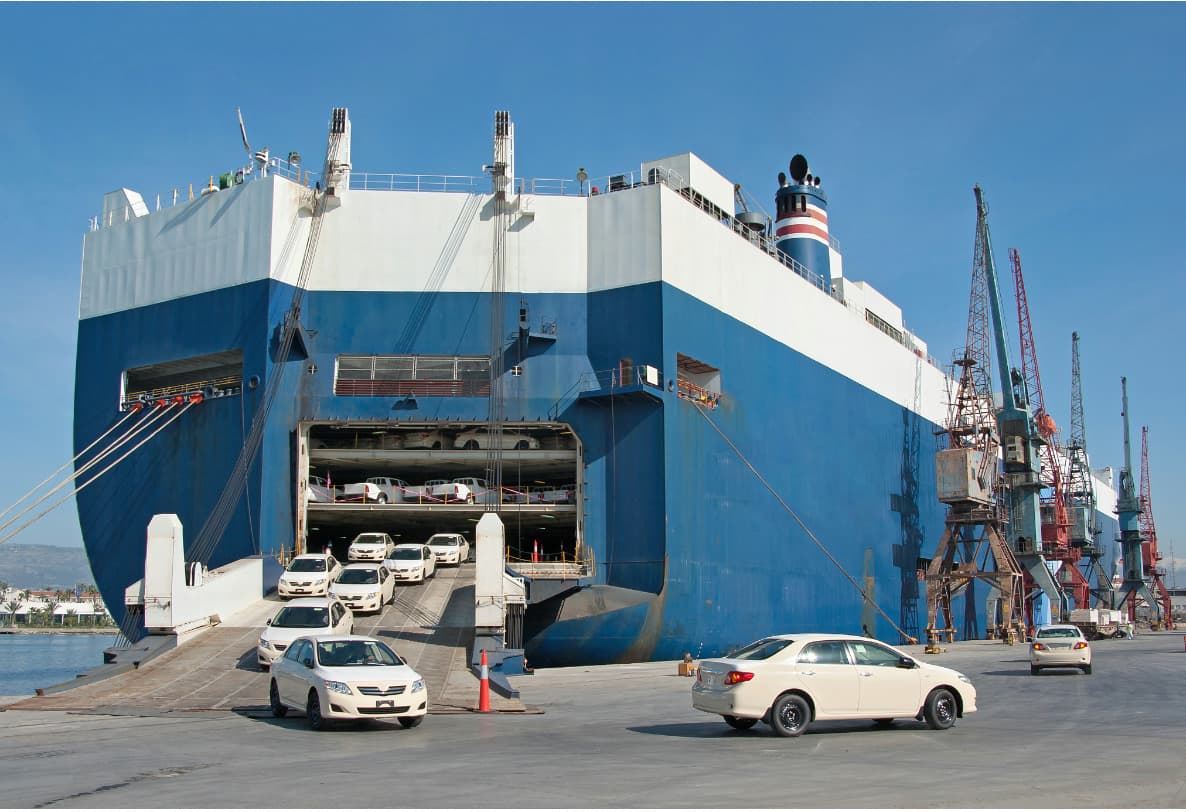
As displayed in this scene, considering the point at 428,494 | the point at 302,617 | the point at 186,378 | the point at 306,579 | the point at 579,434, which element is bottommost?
the point at 302,617

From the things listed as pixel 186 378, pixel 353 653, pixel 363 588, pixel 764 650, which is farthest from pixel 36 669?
pixel 764 650

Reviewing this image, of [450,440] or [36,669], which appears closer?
[450,440]

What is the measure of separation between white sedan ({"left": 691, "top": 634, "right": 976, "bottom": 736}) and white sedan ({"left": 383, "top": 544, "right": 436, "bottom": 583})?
1851 cm

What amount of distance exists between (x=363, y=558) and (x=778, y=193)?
1414 inches

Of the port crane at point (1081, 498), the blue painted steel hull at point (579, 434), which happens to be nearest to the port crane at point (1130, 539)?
the port crane at point (1081, 498)

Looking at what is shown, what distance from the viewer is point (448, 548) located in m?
37.1

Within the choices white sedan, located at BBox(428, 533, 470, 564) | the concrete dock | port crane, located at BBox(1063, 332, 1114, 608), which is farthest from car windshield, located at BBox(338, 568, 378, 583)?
port crane, located at BBox(1063, 332, 1114, 608)

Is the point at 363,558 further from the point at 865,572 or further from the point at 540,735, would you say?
the point at 865,572

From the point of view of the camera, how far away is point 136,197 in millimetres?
43500

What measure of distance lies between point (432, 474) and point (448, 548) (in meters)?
6.61

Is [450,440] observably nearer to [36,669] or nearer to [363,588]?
[363,588]

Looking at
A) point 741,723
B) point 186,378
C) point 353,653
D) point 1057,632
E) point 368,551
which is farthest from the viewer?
point 186,378

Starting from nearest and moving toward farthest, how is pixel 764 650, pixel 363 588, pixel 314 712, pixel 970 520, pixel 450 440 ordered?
pixel 764 650 → pixel 314 712 → pixel 363 588 → pixel 450 440 → pixel 970 520

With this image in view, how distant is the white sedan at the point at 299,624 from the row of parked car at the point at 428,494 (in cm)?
1325
